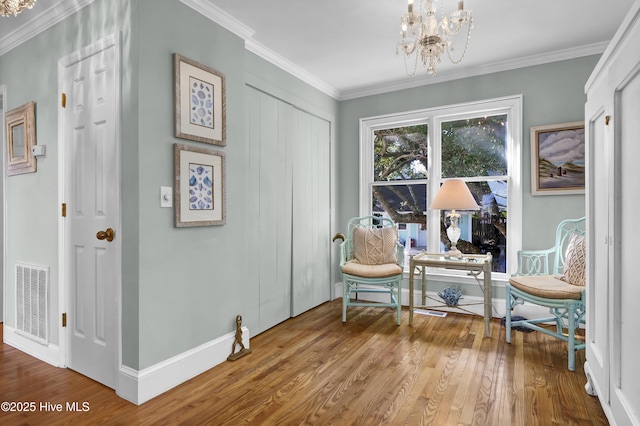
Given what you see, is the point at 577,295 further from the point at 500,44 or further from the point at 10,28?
the point at 10,28

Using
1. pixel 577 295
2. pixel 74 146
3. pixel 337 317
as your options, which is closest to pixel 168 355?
pixel 74 146

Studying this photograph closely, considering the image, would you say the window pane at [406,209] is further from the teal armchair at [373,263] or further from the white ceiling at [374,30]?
the white ceiling at [374,30]

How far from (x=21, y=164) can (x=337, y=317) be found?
3065 mm

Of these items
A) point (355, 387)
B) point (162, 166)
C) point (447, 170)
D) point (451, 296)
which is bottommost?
point (355, 387)

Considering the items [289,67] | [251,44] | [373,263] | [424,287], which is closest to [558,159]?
[424,287]

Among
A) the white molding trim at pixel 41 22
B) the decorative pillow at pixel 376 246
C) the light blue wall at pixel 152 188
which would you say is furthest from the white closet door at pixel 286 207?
the white molding trim at pixel 41 22

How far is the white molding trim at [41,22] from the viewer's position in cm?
237

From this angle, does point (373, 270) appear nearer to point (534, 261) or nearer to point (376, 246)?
point (376, 246)

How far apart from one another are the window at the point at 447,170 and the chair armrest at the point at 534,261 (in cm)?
14

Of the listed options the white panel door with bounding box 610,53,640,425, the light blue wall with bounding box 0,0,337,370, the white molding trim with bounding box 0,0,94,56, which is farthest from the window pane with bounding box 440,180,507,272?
the white molding trim with bounding box 0,0,94,56

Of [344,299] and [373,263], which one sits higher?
Result: [373,263]

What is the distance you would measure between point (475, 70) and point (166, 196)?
10.7ft

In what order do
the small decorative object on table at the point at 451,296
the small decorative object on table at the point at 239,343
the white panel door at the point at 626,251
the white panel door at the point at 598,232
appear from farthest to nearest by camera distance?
the small decorative object on table at the point at 451,296, the small decorative object on table at the point at 239,343, the white panel door at the point at 598,232, the white panel door at the point at 626,251

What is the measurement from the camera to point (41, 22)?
2582mm
